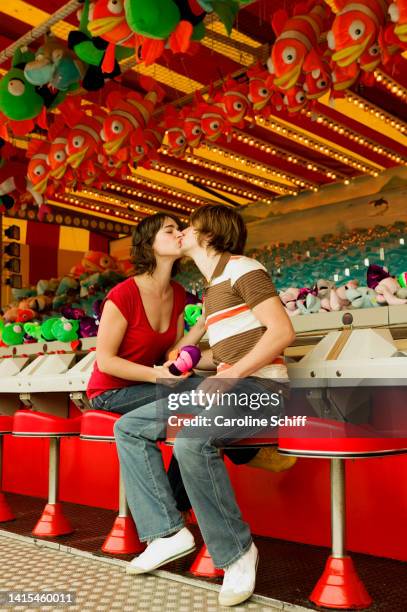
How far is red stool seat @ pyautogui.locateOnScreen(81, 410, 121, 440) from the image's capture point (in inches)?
91.0

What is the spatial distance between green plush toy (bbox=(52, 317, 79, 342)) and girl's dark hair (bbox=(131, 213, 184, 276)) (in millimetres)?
1400

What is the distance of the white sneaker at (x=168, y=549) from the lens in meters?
2.02

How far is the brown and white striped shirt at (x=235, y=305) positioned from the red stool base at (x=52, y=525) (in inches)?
49.1

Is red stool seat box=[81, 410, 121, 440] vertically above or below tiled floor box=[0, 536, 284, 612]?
above

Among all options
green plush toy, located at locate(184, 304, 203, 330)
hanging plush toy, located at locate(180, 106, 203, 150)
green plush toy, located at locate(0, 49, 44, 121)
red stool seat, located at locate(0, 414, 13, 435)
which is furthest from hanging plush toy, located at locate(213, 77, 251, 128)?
red stool seat, located at locate(0, 414, 13, 435)

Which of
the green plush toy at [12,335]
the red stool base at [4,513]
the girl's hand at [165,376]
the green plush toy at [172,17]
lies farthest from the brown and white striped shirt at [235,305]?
the green plush toy at [12,335]

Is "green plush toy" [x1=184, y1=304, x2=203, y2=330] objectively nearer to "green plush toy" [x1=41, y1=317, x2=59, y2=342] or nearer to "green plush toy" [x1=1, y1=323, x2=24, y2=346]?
"green plush toy" [x1=41, y1=317, x2=59, y2=342]

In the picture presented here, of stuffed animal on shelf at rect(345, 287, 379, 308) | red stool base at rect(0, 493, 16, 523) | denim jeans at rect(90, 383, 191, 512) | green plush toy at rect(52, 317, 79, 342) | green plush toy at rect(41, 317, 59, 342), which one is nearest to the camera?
denim jeans at rect(90, 383, 191, 512)

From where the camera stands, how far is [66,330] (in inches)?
149

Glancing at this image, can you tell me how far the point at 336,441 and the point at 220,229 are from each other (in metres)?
0.79

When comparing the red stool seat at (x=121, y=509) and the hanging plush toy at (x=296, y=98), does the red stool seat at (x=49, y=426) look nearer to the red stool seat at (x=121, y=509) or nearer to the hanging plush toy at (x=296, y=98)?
the red stool seat at (x=121, y=509)

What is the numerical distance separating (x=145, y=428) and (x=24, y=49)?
11.0 ft

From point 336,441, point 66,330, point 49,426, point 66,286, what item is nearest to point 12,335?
point 66,330

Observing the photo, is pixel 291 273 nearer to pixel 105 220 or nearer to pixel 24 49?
pixel 24 49
